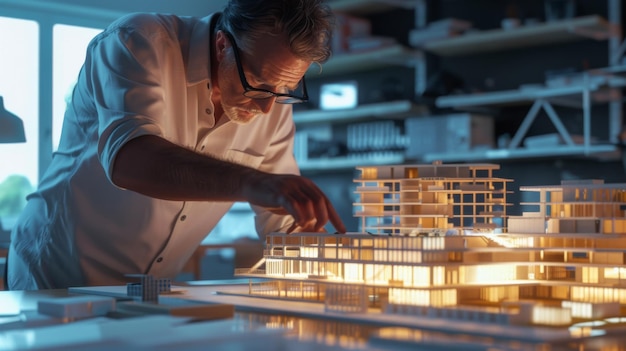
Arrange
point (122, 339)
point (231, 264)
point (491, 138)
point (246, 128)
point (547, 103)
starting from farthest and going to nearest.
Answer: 1. point (231, 264)
2. point (491, 138)
3. point (547, 103)
4. point (246, 128)
5. point (122, 339)

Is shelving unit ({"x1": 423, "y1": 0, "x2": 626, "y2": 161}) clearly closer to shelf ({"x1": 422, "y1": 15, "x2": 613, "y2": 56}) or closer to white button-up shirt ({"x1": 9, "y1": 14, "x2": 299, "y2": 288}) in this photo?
shelf ({"x1": 422, "y1": 15, "x2": 613, "y2": 56})

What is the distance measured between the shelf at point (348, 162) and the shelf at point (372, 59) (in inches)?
24.8

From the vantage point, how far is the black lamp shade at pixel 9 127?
334 centimetres

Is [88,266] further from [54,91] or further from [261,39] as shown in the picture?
[54,91]

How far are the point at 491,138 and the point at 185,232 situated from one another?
3.03 m

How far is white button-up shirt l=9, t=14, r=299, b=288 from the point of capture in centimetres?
197

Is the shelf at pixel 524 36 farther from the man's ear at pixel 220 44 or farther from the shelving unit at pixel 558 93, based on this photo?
the man's ear at pixel 220 44

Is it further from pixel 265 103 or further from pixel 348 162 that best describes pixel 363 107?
pixel 265 103

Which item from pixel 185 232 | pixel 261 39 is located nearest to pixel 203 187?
pixel 261 39

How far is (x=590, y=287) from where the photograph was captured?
1.54 metres

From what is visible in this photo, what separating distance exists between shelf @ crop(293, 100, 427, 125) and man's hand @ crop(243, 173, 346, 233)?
372cm

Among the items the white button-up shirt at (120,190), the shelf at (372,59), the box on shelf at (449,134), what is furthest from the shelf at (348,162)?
the white button-up shirt at (120,190)

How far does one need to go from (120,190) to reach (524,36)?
10.3 feet

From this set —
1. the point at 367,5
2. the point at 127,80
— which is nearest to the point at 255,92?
the point at 127,80
